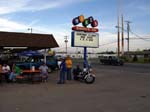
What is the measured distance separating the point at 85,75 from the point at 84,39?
3.51 m

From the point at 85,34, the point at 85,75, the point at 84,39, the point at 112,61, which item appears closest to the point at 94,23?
the point at 85,34

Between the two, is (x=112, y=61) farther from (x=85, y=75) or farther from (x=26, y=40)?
(x=85, y=75)

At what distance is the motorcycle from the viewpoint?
1997cm

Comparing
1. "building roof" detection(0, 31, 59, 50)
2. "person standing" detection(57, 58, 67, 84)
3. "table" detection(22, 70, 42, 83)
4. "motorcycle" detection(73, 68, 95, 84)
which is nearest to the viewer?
"motorcycle" detection(73, 68, 95, 84)

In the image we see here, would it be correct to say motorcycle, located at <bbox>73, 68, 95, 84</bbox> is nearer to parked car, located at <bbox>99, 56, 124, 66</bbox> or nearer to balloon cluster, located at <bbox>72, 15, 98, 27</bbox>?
balloon cluster, located at <bbox>72, 15, 98, 27</bbox>

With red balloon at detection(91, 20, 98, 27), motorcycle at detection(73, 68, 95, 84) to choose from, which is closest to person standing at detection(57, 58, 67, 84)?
motorcycle at detection(73, 68, 95, 84)

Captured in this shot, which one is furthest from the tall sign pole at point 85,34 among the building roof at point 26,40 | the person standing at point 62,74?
the building roof at point 26,40

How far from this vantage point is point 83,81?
2092 cm

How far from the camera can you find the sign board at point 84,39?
879 inches

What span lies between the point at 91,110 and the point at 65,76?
37.9 ft

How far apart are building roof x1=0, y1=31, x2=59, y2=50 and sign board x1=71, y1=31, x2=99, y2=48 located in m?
6.22

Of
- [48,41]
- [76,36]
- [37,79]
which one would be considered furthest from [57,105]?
[48,41]

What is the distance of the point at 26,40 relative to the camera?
28.8 metres

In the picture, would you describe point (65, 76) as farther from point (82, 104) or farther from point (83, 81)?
point (82, 104)
